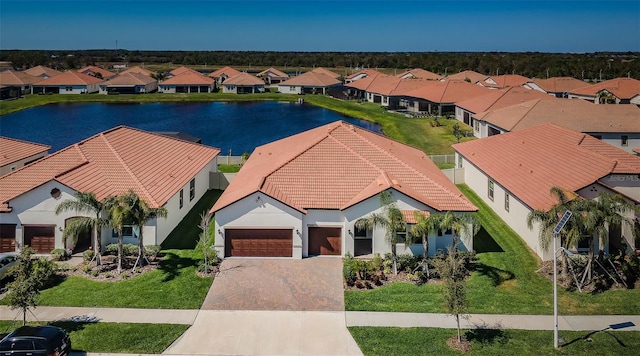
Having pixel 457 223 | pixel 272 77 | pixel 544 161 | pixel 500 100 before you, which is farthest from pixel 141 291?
pixel 272 77

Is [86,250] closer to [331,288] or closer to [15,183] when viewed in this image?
[15,183]

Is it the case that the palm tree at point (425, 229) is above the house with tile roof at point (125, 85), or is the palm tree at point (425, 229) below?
below

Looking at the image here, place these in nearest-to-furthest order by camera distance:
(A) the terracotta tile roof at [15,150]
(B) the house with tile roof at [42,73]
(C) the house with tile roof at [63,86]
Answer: (A) the terracotta tile roof at [15,150]
(C) the house with tile roof at [63,86]
(B) the house with tile roof at [42,73]

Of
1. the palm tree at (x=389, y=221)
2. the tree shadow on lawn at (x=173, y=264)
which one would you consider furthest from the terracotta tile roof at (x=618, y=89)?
the tree shadow on lawn at (x=173, y=264)

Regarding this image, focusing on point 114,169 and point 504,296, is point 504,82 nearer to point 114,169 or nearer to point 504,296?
point 114,169

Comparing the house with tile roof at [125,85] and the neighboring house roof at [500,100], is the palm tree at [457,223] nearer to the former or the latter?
the neighboring house roof at [500,100]

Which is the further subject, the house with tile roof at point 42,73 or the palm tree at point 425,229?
the house with tile roof at point 42,73
